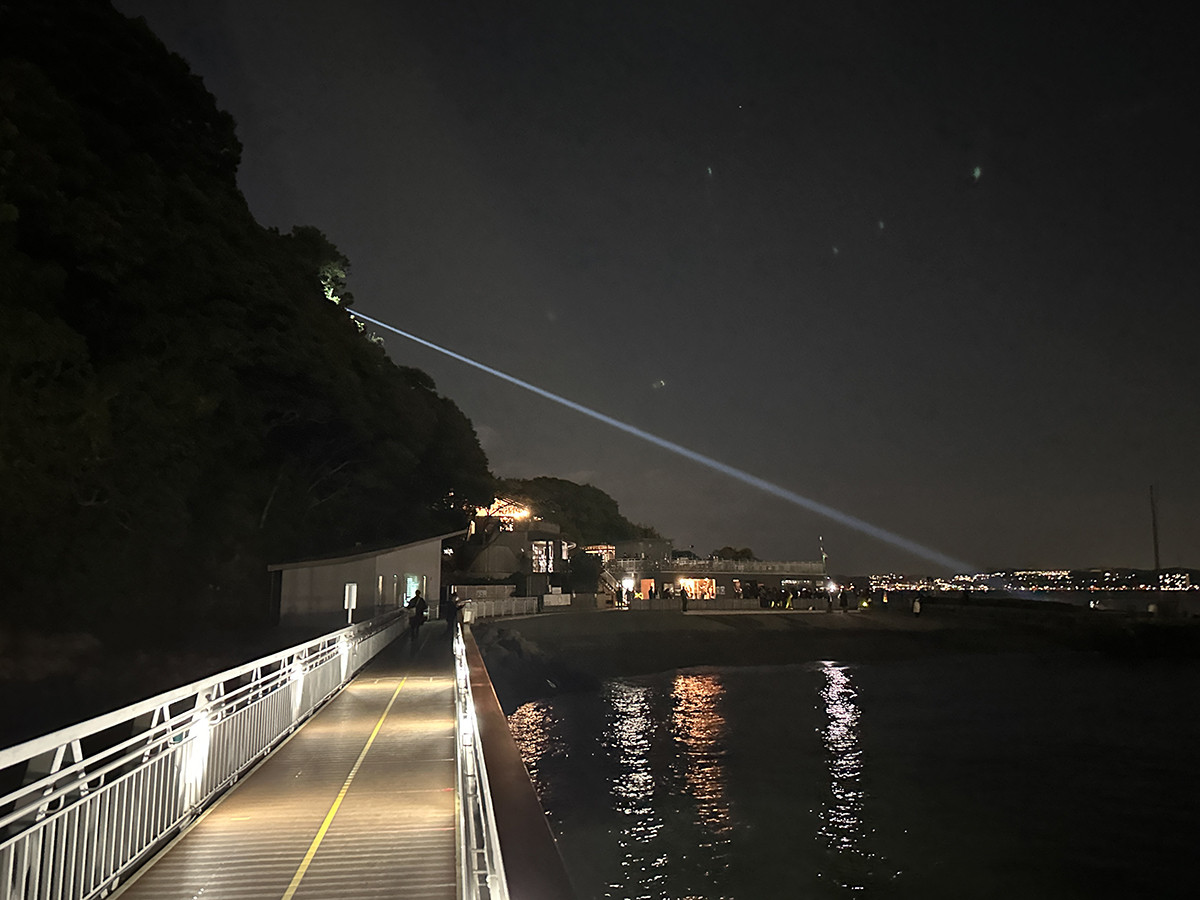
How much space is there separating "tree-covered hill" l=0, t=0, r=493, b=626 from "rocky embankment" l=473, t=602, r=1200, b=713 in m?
10.5

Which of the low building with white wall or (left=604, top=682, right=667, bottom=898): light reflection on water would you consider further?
the low building with white wall

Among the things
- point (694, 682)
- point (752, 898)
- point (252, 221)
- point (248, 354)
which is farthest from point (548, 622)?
point (752, 898)

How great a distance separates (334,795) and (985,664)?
46692 mm

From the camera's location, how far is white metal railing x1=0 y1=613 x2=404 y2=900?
172 inches

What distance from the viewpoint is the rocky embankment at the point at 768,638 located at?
31.8 m

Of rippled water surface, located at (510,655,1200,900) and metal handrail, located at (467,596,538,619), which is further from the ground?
metal handrail, located at (467,596,538,619)

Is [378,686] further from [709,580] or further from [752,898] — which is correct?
[709,580]

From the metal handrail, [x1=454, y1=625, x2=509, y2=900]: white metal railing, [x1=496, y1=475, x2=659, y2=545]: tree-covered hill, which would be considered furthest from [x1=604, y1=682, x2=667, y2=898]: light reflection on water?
[x1=496, y1=475, x2=659, y2=545]: tree-covered hill

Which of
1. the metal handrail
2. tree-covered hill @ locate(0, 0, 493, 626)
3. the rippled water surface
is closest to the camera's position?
the rippled water surface

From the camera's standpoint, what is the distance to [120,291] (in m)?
22.6

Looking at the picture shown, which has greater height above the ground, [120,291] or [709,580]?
[120,291]

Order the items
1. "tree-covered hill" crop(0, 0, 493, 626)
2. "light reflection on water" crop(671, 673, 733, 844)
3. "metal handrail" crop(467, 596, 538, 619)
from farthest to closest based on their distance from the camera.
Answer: "metal handrail" crop(467, 596, 538, 619) < "tree-covered hill" crop(0, 0, 493, 626) < "light reflection on water" crop(671, 673, 733, 844)

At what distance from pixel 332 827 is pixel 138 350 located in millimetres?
21172

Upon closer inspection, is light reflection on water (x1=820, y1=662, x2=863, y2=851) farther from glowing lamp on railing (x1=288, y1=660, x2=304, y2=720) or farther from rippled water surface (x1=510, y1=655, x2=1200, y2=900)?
glowing lamp on railing (x1=288, y1=660, x2=304, y2=720)
